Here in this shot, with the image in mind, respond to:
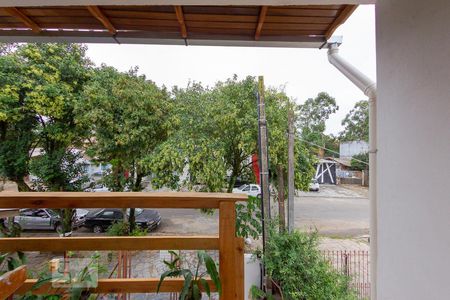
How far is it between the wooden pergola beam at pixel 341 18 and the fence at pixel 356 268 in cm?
249

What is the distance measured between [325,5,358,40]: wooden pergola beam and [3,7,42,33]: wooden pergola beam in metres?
1.39

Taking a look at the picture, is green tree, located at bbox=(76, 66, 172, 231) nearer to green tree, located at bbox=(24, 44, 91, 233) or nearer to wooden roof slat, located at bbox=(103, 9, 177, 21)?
green tree, located at bbox=(24, 44, 91, 233)

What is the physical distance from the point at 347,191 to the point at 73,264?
27.0 feet

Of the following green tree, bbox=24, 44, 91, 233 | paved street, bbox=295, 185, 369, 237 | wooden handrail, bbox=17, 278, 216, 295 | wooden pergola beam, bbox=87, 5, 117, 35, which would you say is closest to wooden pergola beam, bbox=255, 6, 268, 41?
wooden pergola beam, bbox=87, 5, 117, 35

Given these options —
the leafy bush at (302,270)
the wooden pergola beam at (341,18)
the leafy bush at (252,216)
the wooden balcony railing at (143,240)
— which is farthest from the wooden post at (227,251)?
the leafy bush at (252,216)

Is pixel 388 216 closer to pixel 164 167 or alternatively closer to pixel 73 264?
pixel 73 264

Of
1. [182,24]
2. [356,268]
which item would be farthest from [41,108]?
[356,268]

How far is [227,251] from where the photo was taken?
1.07m

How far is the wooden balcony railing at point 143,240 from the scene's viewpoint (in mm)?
1033

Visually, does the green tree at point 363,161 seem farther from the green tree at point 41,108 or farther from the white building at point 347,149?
the green tree at point 41,108

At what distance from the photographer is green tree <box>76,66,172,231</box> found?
4.48 metres

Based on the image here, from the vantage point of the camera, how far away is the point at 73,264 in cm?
111


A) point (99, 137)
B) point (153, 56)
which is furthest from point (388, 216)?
point (153, 56)

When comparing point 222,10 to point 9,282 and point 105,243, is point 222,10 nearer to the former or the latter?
point 105,243
